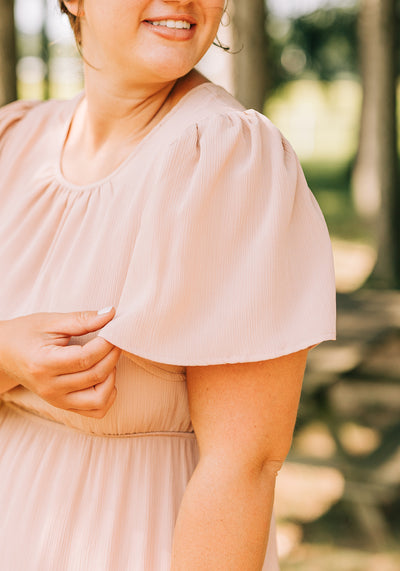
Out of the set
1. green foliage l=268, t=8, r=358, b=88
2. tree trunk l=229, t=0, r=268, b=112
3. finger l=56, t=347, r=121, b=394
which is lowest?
green foliage l=268, t=8, r=358, b=88

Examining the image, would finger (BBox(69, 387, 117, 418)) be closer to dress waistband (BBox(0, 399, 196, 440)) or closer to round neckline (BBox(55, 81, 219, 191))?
dress waistband (BBox(0, 399, 196, 440))

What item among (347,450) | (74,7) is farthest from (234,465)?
(347,450)

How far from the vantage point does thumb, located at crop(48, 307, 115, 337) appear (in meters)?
1.35

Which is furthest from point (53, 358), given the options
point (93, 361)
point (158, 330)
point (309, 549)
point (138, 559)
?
point (309, 549)

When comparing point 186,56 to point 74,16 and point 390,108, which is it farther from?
point 390,108

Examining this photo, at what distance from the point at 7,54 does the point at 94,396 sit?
130 inches

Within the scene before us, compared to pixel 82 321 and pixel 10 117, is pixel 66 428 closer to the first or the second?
→ pixel 82 321

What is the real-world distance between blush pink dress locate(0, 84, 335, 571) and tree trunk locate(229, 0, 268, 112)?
3.64m

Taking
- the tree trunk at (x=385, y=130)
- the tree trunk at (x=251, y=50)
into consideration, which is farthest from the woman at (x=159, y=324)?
the tree trunk at (x=385, y=130)

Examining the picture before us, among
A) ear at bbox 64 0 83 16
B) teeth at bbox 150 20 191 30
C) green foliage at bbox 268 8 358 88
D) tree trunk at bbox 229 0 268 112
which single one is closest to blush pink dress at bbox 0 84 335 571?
teeth at bbox 150 20 191 30

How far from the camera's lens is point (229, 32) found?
5.91 metres

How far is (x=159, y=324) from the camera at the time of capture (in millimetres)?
1324

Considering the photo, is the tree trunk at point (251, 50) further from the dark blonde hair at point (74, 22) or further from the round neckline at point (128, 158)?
the round neckline at point (128, 158)

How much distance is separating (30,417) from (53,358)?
285 mm
